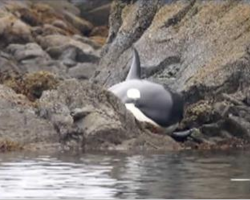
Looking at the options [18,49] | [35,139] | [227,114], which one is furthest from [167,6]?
[18,49]

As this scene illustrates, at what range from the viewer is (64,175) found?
16562mm

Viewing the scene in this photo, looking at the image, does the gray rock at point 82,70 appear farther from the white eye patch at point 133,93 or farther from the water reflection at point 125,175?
the water reflection at point 125,175

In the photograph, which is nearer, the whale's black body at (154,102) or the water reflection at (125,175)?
the water reflection at (125,175)

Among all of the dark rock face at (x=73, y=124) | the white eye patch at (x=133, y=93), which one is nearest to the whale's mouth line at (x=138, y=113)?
the white eye patch at (x=133, y=93)

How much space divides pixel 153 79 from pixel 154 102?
149 inches

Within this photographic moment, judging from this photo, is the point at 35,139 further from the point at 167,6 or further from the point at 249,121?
the point at 167,6

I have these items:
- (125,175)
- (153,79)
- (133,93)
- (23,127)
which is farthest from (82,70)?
(125,175)

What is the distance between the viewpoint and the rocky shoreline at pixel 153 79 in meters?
21.9

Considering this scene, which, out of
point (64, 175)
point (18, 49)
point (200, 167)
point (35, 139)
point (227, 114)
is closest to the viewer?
point (64, 175)

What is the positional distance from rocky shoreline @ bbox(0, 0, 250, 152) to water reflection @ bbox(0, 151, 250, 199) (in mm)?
1553

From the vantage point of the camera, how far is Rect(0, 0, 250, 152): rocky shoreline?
2188 cm

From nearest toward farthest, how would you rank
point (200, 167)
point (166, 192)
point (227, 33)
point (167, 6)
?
point (166, 192) → point (200, 167) → point (227, 33) → point (167, 6)

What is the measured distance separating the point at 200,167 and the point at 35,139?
5.04 metres

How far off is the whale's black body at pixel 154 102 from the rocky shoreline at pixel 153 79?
17.5 inches
